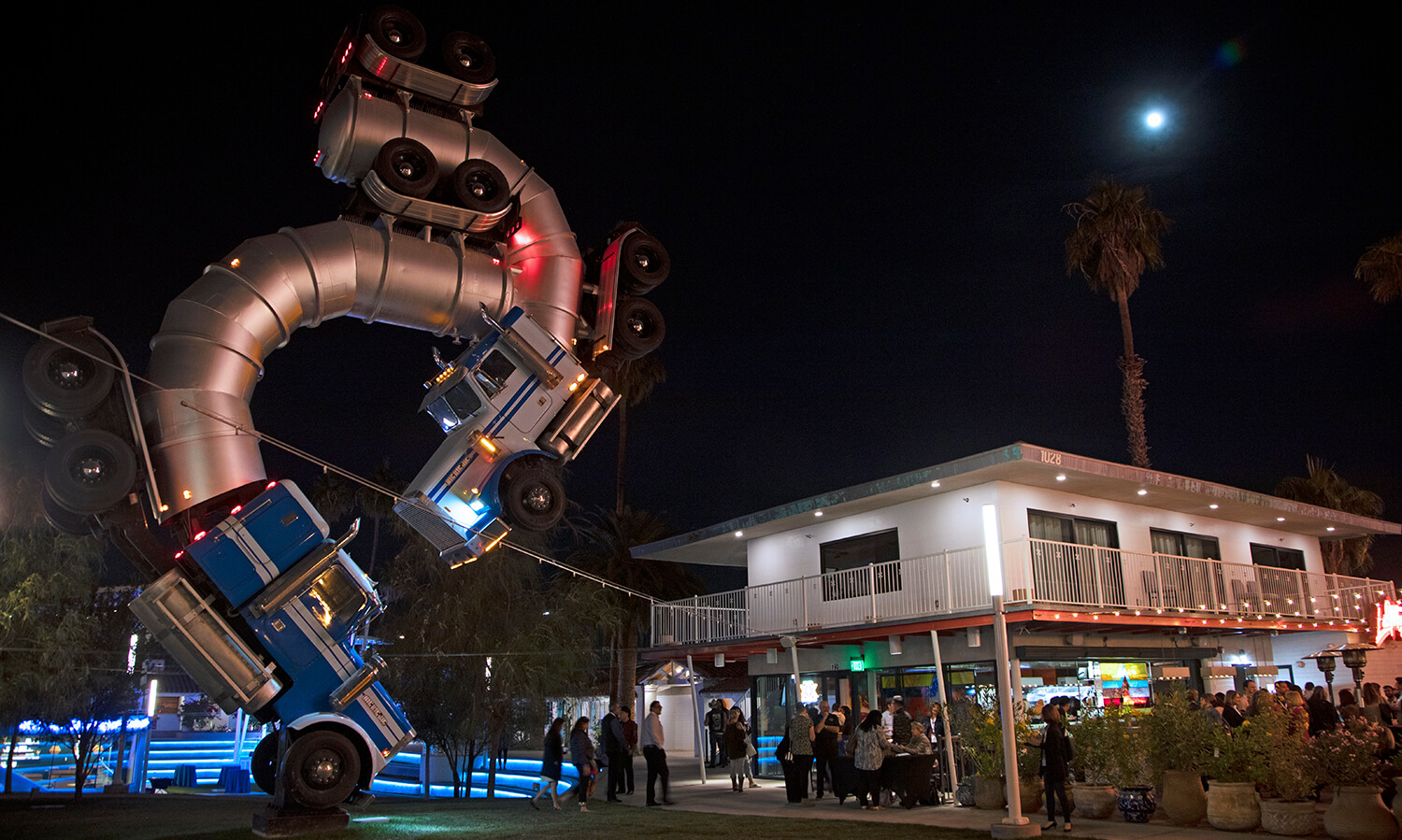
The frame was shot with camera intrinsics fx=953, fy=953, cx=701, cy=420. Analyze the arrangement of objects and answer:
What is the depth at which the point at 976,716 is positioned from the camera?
13188 millimetres

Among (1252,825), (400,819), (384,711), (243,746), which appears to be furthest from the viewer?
(243,746)

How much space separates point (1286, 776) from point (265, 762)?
11.0 m

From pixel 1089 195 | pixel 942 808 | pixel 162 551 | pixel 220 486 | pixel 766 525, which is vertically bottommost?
pixel 942 808

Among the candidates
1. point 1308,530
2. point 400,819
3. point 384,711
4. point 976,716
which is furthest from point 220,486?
point 1308,530

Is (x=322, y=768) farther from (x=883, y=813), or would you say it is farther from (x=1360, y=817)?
(x=1360, y=817)

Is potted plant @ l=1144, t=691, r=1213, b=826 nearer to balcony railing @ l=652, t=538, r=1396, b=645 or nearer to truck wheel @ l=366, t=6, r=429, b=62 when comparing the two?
balcony railing @ l=652, t=538, r=1396, b=645

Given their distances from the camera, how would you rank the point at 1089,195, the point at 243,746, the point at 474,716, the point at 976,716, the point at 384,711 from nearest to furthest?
the point at 384,711 → the point at 976,716 → the point at 474,716 → the point at 243,746 → the point at 1089,195

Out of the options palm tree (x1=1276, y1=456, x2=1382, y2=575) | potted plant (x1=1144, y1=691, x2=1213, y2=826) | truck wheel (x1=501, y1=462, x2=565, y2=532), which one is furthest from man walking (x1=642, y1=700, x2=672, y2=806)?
palm tree (x1=1276, y1=456, x2=1382, y2=575)

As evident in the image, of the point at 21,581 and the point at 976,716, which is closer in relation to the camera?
the point at 976,716

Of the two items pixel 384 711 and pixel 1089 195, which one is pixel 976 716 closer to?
pixel 384 711

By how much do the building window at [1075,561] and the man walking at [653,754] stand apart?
6.71 meters

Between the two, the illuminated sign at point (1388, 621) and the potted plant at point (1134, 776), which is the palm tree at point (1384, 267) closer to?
the illuminated sign at point (1388, 621)

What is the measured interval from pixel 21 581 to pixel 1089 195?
1154 inches

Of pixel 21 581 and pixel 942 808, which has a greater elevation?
pixel 21 581
